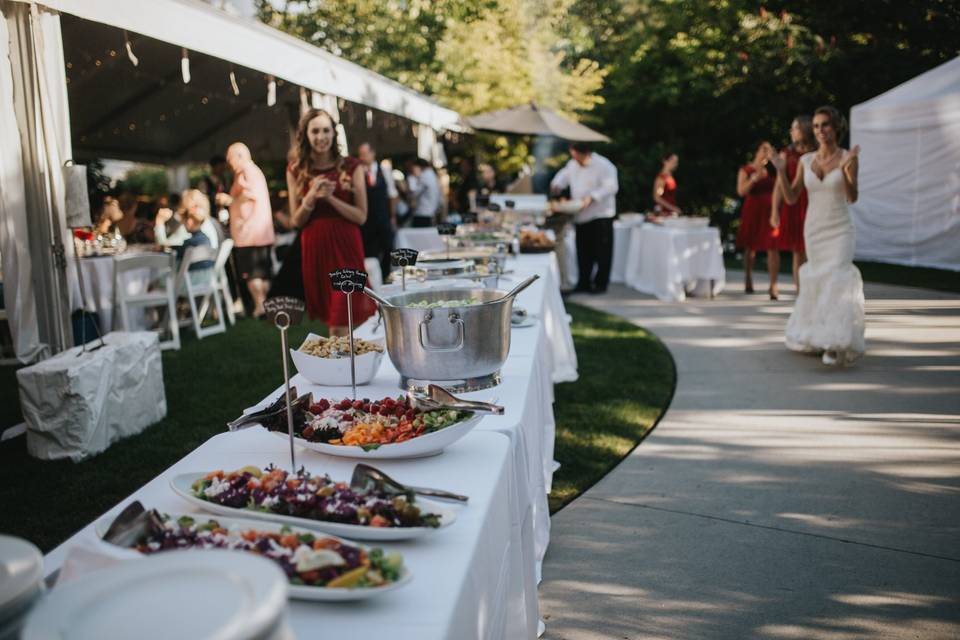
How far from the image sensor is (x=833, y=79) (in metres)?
14.6

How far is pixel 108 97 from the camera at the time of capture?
999cm

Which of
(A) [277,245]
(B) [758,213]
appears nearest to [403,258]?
(B) [758,213]

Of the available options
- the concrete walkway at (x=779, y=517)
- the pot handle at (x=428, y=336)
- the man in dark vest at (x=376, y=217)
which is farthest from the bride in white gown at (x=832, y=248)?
the man in dark vest at (x=376, y=217)

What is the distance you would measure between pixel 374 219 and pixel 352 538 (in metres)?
7.00

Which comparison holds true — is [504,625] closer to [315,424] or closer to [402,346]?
[315,424]

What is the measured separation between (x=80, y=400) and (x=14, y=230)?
1.13 metres

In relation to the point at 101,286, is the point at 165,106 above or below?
above

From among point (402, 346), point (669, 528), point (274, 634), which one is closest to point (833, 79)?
point (669, 528)

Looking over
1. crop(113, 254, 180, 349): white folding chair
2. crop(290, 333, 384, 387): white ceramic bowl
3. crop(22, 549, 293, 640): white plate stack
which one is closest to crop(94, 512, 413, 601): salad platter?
crop(22, 549, 293, 640): white plate stack

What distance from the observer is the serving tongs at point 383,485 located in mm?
1276

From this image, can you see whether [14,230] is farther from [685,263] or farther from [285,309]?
[685,263]

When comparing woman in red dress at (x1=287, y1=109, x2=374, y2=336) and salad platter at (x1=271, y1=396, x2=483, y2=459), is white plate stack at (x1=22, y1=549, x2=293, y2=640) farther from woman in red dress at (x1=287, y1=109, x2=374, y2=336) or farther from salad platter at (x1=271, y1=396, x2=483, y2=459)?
woman in red dress at (x1=287, y1=109, x2=374, y2=336)

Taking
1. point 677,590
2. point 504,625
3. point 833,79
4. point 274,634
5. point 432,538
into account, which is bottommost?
point 677,590

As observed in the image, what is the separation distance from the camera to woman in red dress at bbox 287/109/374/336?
3.76m
